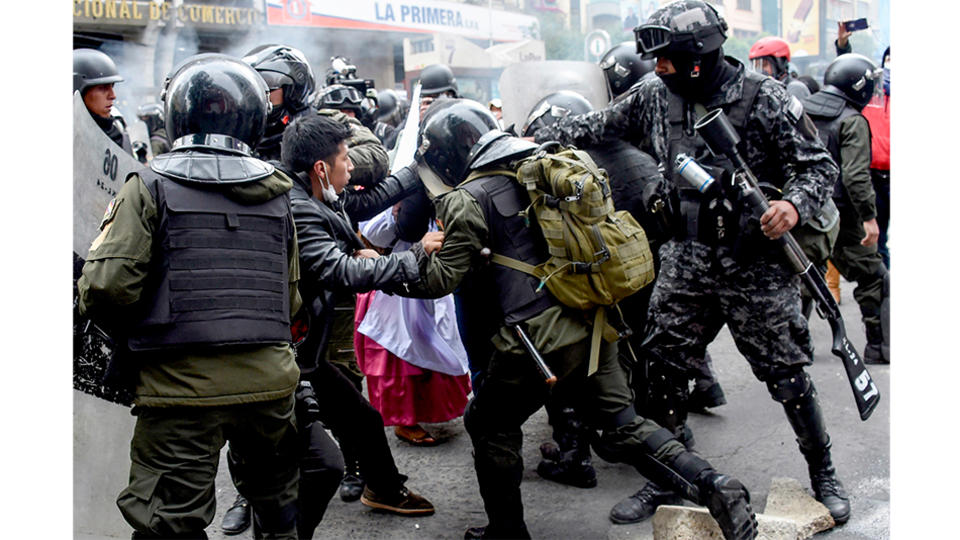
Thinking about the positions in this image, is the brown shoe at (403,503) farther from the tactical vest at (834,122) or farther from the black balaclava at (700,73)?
the tactical vest at (834,122)

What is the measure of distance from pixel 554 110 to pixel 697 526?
2022mm

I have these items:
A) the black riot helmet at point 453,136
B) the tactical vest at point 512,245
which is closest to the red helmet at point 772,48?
the black riot helmet at point 453,136

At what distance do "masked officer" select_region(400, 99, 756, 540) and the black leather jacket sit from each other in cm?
12

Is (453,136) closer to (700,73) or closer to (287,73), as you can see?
(700,73)

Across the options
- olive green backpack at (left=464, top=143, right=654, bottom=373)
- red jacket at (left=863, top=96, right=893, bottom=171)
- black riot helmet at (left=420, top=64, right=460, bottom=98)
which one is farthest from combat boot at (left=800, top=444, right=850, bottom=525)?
black riot helmet at (left=420, top=64, right=460, bottom=98)

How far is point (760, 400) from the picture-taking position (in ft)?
15.2

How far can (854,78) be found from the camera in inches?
201

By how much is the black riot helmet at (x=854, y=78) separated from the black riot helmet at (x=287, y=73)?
352cm

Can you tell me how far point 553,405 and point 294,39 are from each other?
17.5 meters

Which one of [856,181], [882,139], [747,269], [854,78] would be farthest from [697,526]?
[882,139]

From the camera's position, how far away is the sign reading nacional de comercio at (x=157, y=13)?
15.9m

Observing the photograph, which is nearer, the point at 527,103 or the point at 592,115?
the point at 592,115
